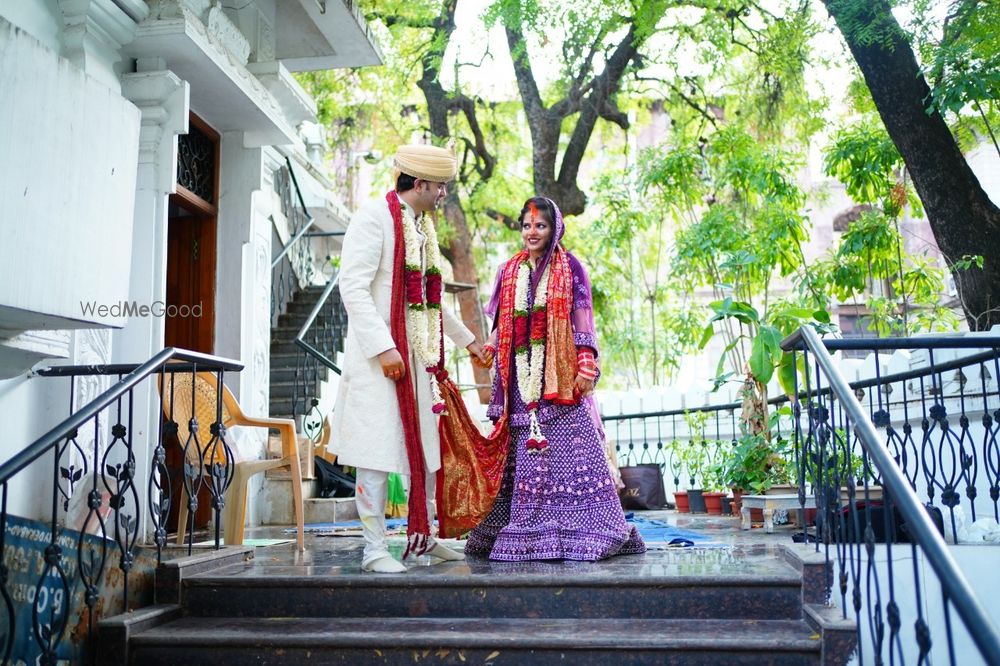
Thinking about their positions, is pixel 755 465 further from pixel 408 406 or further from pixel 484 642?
pixel 484 642

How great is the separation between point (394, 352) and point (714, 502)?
545 cm

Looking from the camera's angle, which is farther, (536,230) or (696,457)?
(696,457)

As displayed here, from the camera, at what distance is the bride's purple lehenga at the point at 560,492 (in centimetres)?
458

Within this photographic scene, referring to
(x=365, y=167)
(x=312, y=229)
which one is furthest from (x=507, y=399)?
(x=365, y=167)

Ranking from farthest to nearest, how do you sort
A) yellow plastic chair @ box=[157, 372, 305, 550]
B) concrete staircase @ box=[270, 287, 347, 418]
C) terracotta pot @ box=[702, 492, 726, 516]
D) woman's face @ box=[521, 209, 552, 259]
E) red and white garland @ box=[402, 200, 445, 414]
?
concrete staircase @ box=[270, 287, 347, 418], terracotta pot @ box=[702, 492, 726, 516], yellow plastic chair @ box=[157, 372, 305, 550], woman's face @ box=[521, 209, 552, 259], red and white garland @ box=[402, 200, 445, 414]

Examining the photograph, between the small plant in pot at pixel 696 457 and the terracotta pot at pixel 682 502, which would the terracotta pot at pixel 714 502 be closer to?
the small plant in pot at pixel 696 457

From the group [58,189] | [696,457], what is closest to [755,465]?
[696,457]

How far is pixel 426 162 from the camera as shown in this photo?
14.5 ft

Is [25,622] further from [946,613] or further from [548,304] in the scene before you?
[946,613]

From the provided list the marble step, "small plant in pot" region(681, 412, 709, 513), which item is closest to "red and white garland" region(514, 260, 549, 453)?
the marble step

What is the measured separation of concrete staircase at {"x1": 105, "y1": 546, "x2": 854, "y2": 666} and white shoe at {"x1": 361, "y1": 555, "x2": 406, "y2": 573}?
0.08 m

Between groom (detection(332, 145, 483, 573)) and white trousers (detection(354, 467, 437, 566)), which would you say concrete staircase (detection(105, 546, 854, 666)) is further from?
groom (detection(332, 145, 483, 573))

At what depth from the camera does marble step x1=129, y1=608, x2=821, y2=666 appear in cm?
338

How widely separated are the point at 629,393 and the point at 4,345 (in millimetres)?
9101
